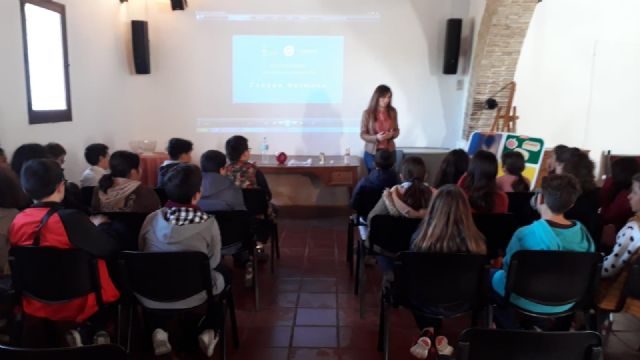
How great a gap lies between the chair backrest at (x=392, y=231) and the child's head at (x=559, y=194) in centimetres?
67

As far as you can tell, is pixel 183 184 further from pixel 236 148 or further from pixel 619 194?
pixel 619 194

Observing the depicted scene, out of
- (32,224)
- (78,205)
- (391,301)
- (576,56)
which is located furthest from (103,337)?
(576,56)

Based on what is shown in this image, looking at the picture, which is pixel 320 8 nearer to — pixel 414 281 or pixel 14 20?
pixel 14 20

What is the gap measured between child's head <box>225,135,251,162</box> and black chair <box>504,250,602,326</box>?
6.91 feet

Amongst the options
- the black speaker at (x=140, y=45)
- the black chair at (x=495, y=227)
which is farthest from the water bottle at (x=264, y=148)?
the black chair at (x=495, y=227)

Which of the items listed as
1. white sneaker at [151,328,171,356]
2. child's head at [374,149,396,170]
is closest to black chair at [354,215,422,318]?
child's head at [374,149,396,170]

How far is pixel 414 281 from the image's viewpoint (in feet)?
6.88

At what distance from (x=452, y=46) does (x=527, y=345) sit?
14.8 ft

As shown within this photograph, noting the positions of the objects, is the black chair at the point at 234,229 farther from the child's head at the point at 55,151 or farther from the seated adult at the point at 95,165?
the child's head at the point at 55,151

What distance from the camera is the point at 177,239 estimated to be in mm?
2100

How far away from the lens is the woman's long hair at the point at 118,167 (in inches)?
106

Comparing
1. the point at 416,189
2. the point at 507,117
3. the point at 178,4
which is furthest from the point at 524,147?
the point at 178,4

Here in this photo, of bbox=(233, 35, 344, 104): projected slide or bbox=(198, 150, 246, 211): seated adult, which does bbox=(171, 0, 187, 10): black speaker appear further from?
bbox=(198, 150, 246, 211): seated adult

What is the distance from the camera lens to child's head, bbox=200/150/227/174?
118 inches
